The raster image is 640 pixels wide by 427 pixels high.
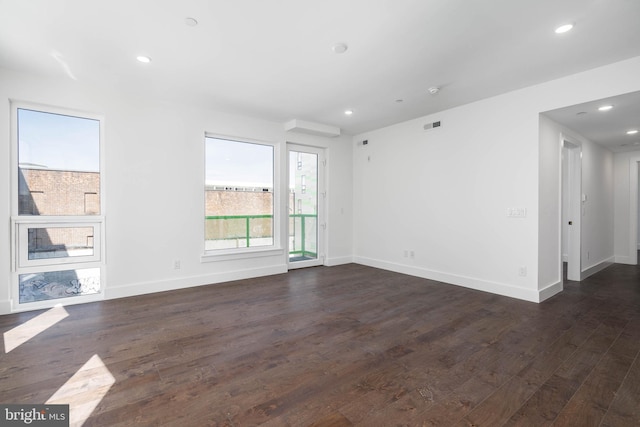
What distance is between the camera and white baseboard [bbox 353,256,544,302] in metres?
3.84

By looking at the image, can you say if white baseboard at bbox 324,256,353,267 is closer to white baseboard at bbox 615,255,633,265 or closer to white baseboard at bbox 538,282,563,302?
white baseboard at bbox 538,282,563,302

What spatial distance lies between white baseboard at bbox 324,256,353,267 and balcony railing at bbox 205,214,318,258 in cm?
30

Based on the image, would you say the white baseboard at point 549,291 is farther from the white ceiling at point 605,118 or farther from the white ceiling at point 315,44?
the white ceiling at point 315,44

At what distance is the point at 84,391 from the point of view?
195cm

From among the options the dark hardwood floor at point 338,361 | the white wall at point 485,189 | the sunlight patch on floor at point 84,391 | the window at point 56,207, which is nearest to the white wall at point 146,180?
the window at point 56,207

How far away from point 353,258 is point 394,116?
3.02 m

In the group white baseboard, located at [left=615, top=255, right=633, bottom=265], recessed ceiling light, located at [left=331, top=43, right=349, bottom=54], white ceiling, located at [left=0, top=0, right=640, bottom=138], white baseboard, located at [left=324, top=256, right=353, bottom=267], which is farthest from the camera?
white baseboard, located at [left=615, top=255, right=633, bottom=265]

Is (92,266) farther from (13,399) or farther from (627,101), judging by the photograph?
(627,101)

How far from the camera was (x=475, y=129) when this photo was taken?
4316 millimetres

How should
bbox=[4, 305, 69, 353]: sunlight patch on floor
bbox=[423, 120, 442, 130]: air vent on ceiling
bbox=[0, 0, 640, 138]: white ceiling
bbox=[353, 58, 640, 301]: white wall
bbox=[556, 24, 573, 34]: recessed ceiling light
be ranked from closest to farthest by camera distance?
1. bbox=[0, 0, 640, 138]: white ceiling
2. bbox=[556, 24, 573, 34]: recessed ceiling light
3. bbox=[4, 305, 69, 353]: sunlight patch on floor
4. bbox=[353, 58, 640, 301]: white wall
5. bbox=[423, 120, 442, 130]: air vent on ceiling

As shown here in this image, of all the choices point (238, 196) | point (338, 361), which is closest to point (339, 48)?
point (338, 361)

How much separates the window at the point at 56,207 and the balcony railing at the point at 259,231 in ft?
5.11

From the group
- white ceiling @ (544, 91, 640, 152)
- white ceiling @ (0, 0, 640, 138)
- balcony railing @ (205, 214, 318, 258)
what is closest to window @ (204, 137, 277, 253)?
balcony railing @ (205, 214, 318, 258)

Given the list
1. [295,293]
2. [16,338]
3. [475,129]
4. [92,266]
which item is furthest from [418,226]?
[16,338]
